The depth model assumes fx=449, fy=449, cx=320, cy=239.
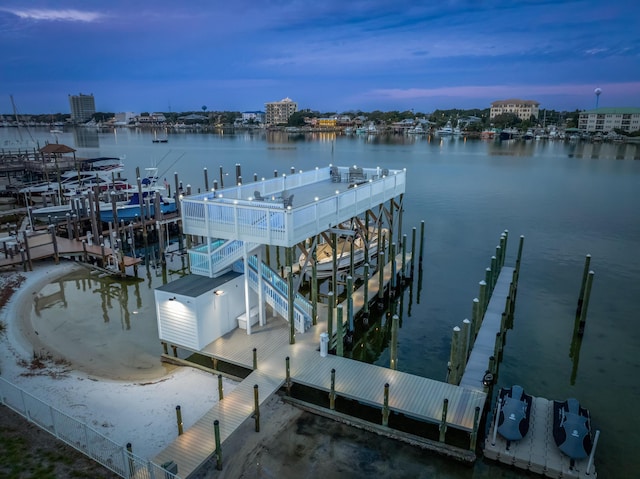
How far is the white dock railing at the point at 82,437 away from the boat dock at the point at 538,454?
8719 millimetres

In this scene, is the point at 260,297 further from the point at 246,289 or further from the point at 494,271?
the point at 494,271

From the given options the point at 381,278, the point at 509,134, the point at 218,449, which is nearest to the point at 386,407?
the point at 218,449

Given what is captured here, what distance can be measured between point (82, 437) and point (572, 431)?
42.4 ft

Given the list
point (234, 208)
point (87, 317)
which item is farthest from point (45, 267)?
point (234, 208)

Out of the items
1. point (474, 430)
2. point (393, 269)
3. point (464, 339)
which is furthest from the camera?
point (393, 269)

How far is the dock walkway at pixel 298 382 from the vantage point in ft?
39.9

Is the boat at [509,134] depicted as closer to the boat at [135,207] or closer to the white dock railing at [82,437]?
the boat at [135,207]

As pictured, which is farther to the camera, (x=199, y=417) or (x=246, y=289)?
(x=246, y=289)

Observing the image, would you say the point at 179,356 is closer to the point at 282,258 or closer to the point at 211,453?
the point at 211,453

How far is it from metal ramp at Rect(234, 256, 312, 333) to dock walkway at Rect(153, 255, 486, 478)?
1.83 ft

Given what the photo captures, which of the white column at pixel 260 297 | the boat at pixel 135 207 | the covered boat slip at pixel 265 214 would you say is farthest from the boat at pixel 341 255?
the boat at pixel 135 207

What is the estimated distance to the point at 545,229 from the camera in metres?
42.0

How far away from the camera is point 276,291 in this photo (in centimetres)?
1841

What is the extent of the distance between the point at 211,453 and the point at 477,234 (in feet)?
109
